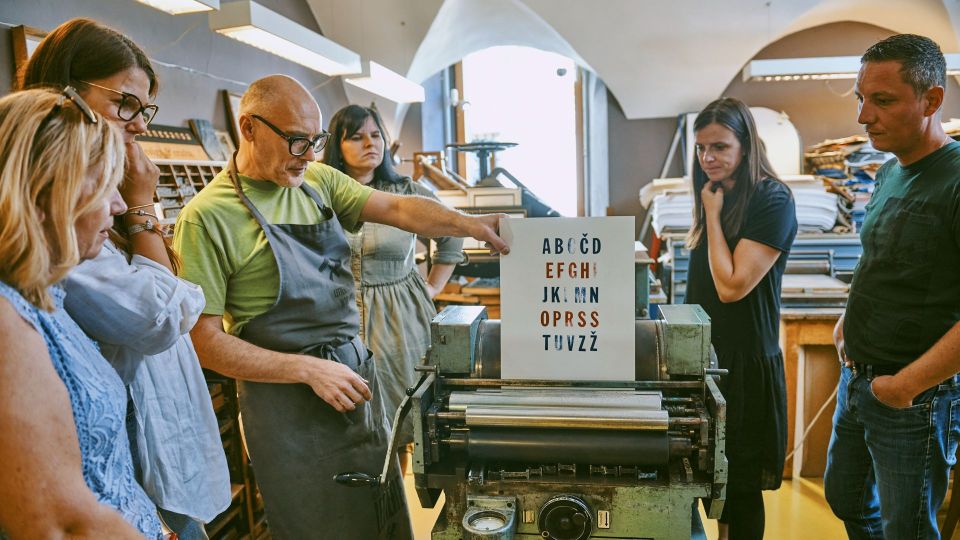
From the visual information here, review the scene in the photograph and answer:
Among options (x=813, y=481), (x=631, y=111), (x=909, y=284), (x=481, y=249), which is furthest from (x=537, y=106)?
(x=909, y=284)

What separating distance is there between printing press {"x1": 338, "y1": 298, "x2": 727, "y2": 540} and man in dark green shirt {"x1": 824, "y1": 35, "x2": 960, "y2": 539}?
0.71 m

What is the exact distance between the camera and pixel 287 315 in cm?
153

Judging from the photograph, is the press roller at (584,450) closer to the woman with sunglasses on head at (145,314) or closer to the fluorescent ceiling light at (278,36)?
the woman with sunglasses on head at (145,314)

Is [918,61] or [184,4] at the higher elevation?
[184,4]

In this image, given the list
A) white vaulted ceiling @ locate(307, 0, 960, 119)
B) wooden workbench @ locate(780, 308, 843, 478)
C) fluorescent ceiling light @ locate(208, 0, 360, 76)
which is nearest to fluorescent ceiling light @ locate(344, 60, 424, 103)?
fluorescent ceiling light @ locate(208, 0, 360, 76)

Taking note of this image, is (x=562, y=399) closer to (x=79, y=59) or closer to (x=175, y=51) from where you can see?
(x=79, y=59)

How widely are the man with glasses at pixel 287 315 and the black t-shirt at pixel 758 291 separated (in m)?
0.92

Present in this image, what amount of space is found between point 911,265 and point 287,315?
5.10 ft

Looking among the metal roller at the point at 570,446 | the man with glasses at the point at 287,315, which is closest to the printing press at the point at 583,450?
the metal roller at the point at 570,446

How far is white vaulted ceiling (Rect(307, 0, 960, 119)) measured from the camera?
5176 mm

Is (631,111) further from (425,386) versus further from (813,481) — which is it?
(425,386)

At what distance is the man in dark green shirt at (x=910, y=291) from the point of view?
1.58 metres

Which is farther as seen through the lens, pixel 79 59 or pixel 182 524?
pixel 182 524

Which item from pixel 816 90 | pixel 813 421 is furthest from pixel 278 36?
pixel 816 90
